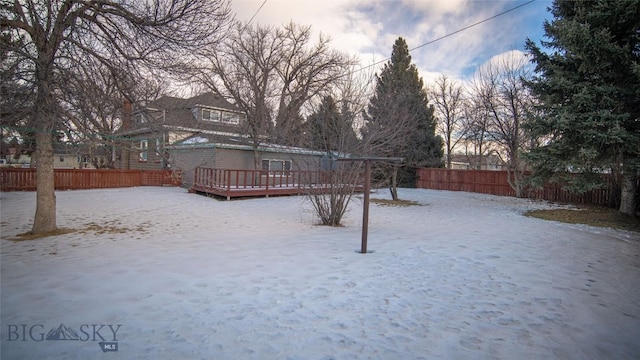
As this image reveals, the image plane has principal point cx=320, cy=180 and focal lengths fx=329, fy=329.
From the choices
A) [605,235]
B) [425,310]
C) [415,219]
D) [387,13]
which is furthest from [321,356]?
[387,13]

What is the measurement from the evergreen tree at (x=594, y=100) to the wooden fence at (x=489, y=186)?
4.86 m

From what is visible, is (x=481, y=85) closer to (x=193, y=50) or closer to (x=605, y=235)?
(x=605, y=235)

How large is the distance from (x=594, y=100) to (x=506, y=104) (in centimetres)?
889

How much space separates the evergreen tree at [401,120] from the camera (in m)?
9.39

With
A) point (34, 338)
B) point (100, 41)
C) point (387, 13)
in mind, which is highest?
point (387, 13)

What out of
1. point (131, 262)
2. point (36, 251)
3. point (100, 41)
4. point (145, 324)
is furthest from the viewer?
point (100, 41)

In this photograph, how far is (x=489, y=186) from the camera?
903 inches

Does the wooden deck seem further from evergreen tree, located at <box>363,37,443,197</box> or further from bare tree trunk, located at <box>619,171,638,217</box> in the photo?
bare tree trunk, located at <box>619,171,638,217</box>

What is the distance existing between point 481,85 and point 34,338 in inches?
912

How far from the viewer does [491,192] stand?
2277 centimetres

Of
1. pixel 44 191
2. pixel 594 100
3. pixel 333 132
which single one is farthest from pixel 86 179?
pixel 594 100

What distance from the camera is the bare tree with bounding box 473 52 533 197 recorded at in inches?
715

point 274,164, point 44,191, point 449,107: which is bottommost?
point 44,191

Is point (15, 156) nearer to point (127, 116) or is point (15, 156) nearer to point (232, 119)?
point (127, 116)
